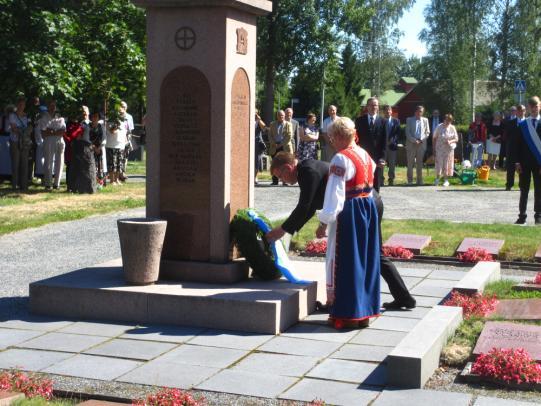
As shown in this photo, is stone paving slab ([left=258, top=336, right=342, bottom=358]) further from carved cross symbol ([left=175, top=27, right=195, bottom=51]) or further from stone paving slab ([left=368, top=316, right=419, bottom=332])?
carved cross symbol ([left=175, top=27, right=195, bottom=51])

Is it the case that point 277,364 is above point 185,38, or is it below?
below

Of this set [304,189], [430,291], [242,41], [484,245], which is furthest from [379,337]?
[484,245]

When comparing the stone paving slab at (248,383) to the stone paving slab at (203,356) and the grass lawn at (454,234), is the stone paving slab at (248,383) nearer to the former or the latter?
the stone paving slab at (203,356)

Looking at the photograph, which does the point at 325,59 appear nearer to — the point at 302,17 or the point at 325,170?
the point at 302,17

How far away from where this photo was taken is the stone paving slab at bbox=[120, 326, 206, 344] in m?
7.18

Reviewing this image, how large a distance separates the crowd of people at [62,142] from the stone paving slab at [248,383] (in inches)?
524

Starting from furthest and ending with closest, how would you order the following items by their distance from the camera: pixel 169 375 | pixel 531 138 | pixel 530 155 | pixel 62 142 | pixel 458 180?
pixel 458 180
pixel 62 142
pixel 530 155
pixel 531 138
pixel 169 375

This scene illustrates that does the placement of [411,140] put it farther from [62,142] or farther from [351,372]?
[351,372]

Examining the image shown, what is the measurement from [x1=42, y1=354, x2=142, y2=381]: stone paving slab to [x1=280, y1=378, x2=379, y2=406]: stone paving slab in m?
1.21

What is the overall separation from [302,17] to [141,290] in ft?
129

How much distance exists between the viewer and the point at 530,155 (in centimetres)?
1435

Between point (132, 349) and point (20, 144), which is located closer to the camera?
point (132, 349)

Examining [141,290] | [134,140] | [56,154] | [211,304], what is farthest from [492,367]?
[134,140]

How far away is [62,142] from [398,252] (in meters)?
10.5
